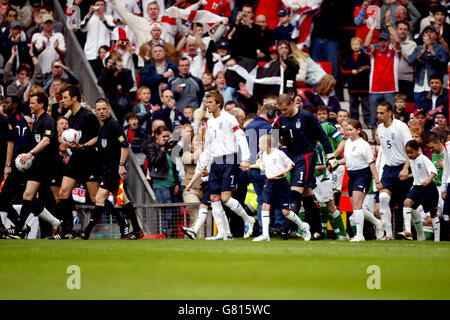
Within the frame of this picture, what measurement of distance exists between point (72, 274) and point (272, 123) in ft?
33.7

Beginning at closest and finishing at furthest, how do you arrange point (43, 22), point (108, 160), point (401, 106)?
1. point (108, 160)
2. point (401, 106)
3. point (43, 22)

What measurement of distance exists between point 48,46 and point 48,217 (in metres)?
7.58

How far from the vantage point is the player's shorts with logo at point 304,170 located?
53.1 feet

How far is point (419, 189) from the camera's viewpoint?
16891 millimetres

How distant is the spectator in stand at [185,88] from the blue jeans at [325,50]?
312 cm

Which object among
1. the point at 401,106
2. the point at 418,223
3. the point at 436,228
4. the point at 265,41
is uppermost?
the point at 265,41

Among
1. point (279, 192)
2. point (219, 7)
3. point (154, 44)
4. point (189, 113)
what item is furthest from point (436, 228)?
point (219, 7)

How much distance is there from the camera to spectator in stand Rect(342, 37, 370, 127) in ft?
69.2

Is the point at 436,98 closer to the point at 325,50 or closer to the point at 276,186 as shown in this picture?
the point at 325,50

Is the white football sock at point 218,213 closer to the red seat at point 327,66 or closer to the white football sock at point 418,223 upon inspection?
the white football sock at point 418,223

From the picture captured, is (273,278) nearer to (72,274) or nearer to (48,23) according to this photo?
(72,274)
